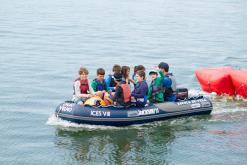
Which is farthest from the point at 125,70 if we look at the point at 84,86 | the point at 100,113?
the point at 100,113

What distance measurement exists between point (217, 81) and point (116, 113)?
4773 millimetres

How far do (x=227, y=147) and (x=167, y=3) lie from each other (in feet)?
139

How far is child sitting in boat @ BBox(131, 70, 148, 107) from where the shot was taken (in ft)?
48.6

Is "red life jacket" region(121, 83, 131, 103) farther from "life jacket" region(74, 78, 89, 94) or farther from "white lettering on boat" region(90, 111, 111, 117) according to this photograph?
"life jacket" region(74, 78, 89, 94)

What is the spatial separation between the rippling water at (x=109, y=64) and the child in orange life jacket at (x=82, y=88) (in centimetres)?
75

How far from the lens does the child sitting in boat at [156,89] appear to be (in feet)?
50.1

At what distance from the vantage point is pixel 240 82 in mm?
17734

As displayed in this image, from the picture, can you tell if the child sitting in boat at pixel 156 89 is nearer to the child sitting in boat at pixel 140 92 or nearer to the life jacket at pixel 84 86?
the child sitting in boat at pixel 140 92

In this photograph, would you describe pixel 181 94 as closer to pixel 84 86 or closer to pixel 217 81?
pixel 217 81

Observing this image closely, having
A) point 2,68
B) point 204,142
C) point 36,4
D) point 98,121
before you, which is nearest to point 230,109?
point 204,142

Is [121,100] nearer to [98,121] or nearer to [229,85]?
[98,121]

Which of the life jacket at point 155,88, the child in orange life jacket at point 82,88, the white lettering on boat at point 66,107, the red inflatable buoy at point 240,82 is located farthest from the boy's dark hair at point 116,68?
the red inflatable buoy at point 240,82

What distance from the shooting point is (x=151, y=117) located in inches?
588

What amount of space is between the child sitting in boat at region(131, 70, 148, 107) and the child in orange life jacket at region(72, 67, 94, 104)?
1.11 metres
